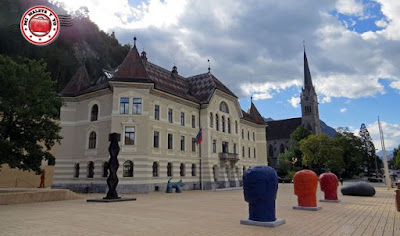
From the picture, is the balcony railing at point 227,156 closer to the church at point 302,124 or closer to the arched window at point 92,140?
the arched window at point 92,140

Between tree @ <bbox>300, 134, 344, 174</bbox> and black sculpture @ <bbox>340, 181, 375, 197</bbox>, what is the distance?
4137cm

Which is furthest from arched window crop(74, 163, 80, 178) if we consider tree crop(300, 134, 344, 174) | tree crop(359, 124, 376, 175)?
tree crop(359, 124, 376, 175)

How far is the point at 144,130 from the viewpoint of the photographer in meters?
29.5

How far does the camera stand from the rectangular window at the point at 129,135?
29.2 meters

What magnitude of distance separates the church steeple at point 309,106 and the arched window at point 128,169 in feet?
286

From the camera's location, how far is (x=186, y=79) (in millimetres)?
44062

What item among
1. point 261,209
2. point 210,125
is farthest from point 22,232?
point 210,125

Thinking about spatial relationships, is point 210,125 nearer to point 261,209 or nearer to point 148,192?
point 148,192

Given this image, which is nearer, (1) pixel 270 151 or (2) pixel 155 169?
(2) pixel 155 169

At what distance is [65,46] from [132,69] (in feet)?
148

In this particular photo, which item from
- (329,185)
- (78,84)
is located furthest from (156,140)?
(329,185)

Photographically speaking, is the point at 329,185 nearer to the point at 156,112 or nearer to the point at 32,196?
the point at 32,196

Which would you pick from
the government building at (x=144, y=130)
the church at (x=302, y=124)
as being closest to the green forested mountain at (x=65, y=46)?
the government building at (x=144, y=130)

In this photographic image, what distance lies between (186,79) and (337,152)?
121 feet
